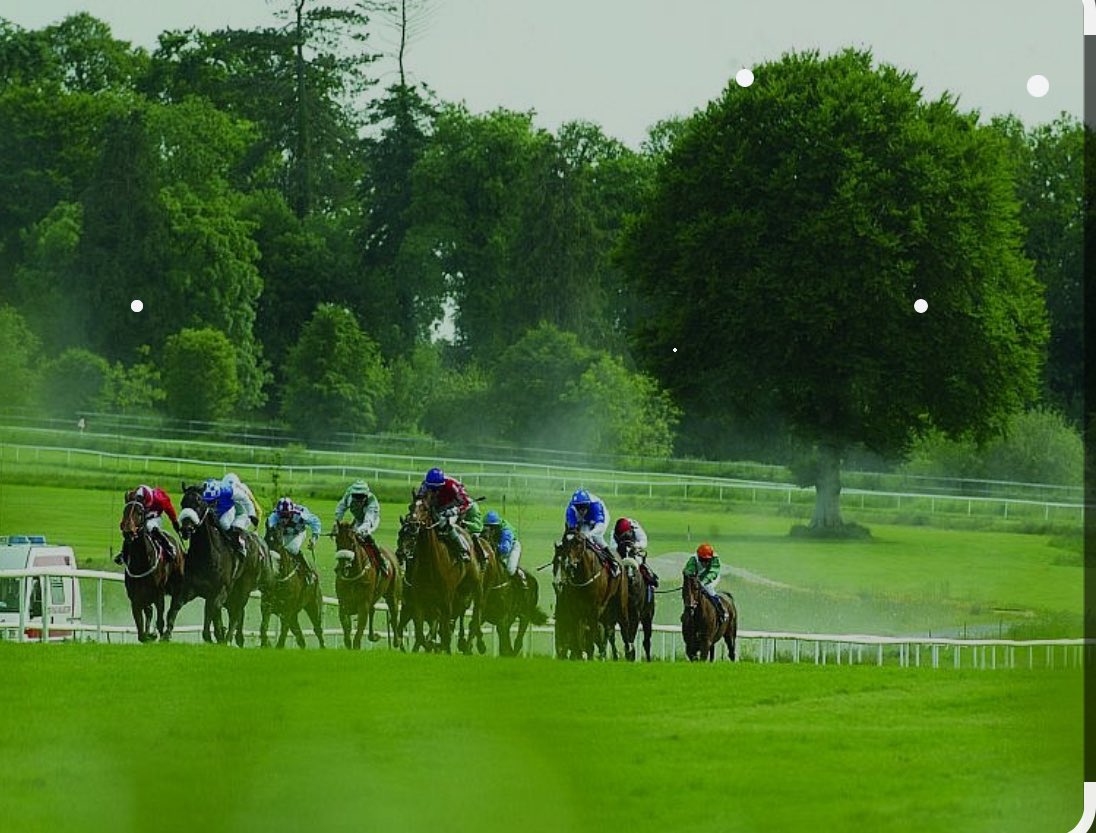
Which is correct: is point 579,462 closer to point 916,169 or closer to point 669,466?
point 669,466

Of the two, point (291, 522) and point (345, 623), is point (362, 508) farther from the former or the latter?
point (345, 623)

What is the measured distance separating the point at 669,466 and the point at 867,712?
261 inches

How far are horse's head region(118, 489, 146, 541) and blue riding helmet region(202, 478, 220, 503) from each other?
0.41 metres

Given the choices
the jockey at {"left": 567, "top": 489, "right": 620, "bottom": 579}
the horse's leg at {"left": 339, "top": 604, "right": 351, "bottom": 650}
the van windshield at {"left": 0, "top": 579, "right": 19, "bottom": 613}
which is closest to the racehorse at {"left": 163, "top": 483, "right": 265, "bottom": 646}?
the horse's leg at {"left": 339, "top": 604, "right": 351, "bottom": 650}

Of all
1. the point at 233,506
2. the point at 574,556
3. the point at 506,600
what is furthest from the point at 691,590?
the point at 233,506

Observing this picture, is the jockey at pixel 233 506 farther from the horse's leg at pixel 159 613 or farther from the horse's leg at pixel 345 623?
the horse's leg at pixel 345 623

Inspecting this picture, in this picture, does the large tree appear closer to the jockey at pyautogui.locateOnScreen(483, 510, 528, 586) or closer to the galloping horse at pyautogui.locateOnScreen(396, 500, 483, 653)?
the jockey at pyautogui.locateOnScreen(483, 510, 528, 586)

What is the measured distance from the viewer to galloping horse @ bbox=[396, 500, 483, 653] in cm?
1597

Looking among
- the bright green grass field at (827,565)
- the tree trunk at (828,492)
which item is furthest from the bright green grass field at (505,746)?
the bright green grass field at (827,565)

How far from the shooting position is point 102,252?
17.1 m

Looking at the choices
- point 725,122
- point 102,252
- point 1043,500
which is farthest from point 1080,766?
point 1043,500

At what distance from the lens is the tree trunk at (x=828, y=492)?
21359 millimetres

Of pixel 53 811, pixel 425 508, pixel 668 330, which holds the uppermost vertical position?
pixel 668 330

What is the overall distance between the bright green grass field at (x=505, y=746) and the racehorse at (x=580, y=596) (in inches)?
62.9
